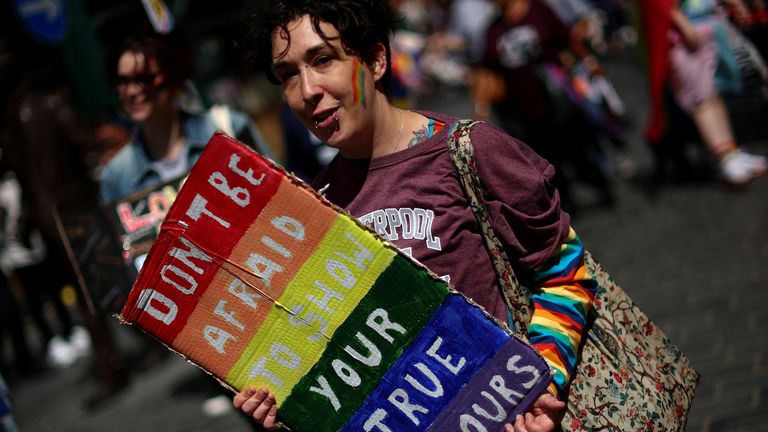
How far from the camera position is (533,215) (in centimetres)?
205

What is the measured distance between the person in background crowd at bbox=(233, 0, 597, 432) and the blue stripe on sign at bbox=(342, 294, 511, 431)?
17 cm

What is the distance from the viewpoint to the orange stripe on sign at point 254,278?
192 centimetres

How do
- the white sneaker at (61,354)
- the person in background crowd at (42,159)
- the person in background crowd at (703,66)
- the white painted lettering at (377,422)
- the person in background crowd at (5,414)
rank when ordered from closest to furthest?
the white painted lettering at (377,422) → the person in background crowd at (5,414) → the person in background crowd at (703,66) → the person in background crowd at (42,159) → the white sneaker at (61,354)

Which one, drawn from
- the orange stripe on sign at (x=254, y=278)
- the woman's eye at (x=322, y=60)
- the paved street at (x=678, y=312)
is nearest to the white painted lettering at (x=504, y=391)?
the orange stripe on sign at (x=254, y=278)

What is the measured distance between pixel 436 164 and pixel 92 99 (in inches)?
358

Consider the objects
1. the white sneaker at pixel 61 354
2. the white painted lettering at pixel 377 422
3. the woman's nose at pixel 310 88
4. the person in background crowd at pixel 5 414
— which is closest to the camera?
the white painted lettering at pixel 377 422

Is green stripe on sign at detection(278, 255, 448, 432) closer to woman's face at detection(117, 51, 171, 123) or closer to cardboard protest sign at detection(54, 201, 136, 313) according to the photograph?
cardboard protest sign at detection(54, 201, 136, 313)

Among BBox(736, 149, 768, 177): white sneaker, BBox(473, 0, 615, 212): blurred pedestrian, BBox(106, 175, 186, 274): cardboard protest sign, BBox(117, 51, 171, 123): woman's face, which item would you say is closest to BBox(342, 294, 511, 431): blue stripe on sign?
BBox(106, 175, 186, 274): cardboard protest sign

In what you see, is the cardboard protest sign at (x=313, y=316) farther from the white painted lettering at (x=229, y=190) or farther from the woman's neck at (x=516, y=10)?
the woman's neck at (x=516, y=10)

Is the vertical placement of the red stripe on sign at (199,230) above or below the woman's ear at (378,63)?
below

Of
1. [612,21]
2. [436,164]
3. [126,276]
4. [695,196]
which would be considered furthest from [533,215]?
[612,21]

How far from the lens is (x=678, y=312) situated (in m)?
4.96

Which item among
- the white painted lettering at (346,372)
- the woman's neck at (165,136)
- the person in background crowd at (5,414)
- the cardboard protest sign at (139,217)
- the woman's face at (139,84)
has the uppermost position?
the white painted lettering at (346,372)

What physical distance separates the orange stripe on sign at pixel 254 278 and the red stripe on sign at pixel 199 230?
0.07 feet
